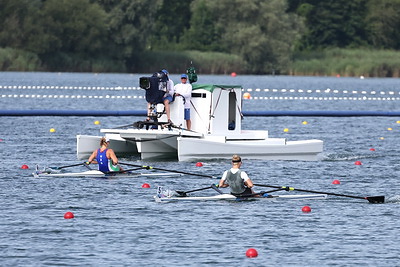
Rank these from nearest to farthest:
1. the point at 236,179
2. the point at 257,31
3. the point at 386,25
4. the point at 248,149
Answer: the point at 236,179
the point at 248,149
the point at 257,31
the point at 386,25

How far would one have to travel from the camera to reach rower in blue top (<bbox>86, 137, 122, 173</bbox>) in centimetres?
3058

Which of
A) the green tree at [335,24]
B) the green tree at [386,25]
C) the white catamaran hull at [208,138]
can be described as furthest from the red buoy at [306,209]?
the green tree at [335,24]

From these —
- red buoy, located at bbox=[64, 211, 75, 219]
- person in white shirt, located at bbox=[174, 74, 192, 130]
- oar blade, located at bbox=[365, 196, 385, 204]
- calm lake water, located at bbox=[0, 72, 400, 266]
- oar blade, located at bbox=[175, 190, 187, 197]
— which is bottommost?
calm lake water, located at bbox=[0, 72, 400, 266]

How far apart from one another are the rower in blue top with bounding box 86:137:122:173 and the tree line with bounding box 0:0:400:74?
90.0 metres

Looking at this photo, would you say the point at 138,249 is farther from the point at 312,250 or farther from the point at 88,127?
the point at 88,127

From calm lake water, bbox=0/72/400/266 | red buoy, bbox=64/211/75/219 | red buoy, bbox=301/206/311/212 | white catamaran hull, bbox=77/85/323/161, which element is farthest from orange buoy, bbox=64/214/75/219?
white catamaran hull, bbox=77/85/323/161

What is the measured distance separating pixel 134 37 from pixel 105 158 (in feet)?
328

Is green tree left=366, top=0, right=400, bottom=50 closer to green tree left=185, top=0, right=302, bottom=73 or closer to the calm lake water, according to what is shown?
green tree left=185, top=0, right=302, bottom=73

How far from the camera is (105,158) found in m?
30.8

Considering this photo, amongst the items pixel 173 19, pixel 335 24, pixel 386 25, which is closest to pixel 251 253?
pixel 386 25

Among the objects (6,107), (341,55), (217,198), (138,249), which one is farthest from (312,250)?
(341,55)

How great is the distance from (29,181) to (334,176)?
9.01 meters

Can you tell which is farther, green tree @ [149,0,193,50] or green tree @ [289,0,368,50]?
green tree @ [289,0,368,50]

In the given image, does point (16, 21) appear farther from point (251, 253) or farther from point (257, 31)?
point (251, 253)
